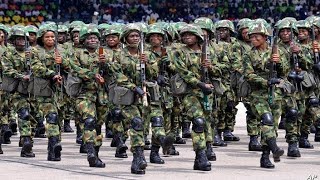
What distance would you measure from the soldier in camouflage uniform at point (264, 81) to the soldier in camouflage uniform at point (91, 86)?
72.9 inches

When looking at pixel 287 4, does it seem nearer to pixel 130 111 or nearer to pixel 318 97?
pixel 318 97

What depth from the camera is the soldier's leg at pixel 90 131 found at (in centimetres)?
1515

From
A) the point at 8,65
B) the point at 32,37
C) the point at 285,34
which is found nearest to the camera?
the point at 285,34

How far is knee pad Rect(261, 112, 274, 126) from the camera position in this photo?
1482 cm

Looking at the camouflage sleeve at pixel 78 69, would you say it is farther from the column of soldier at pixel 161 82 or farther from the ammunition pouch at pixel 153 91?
the ammunition pouch at pixel 153 91

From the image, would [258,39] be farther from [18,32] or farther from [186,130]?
[186,130]

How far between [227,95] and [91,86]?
3911mm

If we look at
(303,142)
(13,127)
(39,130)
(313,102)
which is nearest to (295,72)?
(313,102)

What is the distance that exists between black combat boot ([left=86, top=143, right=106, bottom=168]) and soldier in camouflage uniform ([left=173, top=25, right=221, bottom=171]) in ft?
4.20

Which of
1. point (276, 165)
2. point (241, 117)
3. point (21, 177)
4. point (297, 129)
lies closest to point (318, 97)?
point (297, 129)

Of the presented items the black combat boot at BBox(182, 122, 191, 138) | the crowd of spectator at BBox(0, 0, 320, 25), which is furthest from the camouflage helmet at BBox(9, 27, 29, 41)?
the crowd of spectator at BBox(0, 0, 320, 25)

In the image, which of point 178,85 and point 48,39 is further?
point 48,39

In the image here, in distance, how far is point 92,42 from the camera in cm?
1579

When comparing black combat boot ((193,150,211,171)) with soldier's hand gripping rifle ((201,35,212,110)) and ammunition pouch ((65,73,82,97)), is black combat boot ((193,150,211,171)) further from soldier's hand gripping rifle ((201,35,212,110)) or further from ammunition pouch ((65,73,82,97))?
ammunition pouch ((65,73,82,97))
